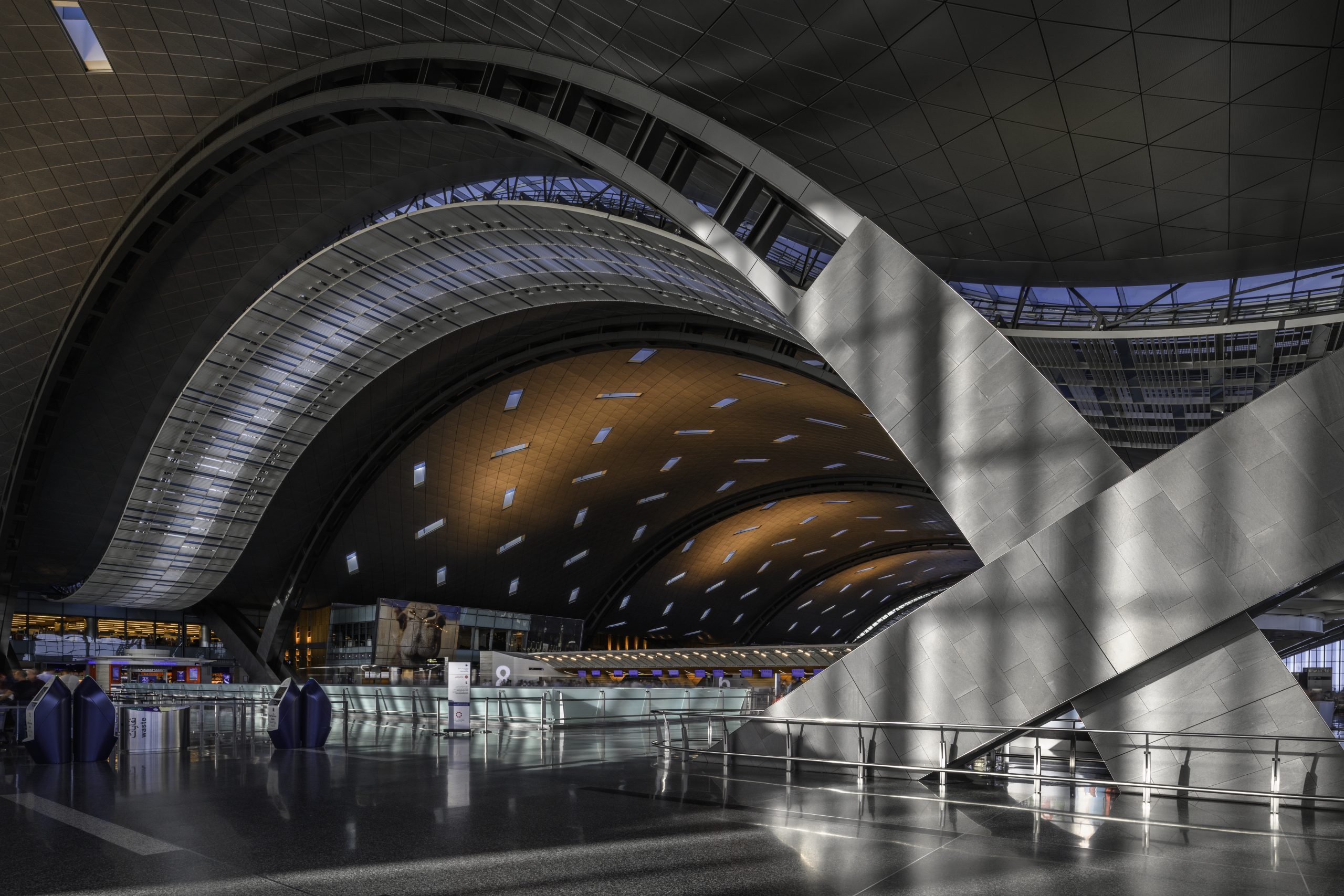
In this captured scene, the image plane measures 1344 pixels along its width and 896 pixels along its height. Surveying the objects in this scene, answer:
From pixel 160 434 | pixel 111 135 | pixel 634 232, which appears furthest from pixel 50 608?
pixel 634 232

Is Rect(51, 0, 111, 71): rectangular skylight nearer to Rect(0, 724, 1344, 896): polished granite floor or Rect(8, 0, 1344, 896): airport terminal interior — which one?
Rect(8, 0, 1344, 896): airport terminal interior

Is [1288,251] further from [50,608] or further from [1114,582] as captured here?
[50,608]

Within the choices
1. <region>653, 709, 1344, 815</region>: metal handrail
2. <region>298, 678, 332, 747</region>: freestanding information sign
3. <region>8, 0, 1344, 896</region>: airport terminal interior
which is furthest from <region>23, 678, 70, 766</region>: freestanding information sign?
<region>653, 709, 1344, 815</region>: metal handrail

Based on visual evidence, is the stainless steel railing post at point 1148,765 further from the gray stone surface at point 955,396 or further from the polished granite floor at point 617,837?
the gray stone surface at point 955,396

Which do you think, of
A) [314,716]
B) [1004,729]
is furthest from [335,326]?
[1004,729]

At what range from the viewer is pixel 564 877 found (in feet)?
21.5

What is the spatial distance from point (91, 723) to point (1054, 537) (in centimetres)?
1417

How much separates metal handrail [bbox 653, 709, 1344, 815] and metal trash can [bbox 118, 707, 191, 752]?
348 inches

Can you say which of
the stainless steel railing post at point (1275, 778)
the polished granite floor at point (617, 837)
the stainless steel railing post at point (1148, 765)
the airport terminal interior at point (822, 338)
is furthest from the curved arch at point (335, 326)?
the stainless steel railing post at point (1275, 778)

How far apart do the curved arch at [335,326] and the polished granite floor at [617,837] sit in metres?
13.0

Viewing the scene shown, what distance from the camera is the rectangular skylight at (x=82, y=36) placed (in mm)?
24156

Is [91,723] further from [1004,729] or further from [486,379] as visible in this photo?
[486,379]

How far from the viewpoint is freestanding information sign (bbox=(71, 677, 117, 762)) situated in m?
14.6

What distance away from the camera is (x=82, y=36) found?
82.0 feet
